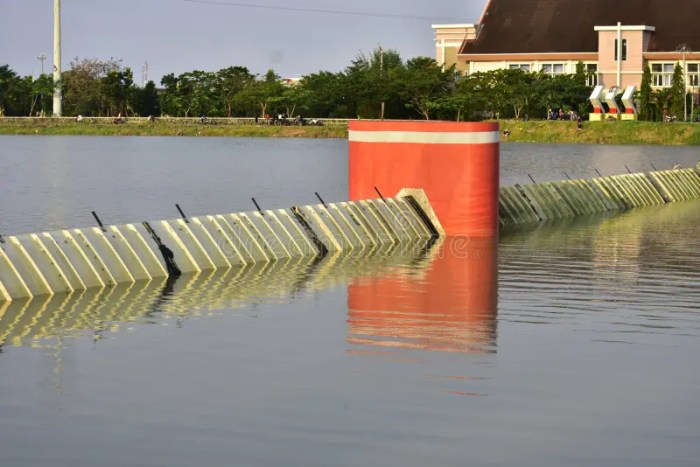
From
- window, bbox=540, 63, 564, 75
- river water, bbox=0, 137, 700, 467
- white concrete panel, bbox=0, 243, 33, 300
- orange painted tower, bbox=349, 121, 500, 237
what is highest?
window, bbox=540, 63, 564, 75

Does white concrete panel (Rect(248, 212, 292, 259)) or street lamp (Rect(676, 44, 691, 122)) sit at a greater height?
street lamp (Rect(676, 44, 691, 122))

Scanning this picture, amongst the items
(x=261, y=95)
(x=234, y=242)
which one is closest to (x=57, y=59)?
(x=261, y=95)

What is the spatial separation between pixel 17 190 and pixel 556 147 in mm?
57802

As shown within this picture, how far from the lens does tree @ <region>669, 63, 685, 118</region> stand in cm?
11969

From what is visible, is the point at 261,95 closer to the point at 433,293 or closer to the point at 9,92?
the point at 9,92

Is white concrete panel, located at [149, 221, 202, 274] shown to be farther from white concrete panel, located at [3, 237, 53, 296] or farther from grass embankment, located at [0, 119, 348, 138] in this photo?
grass embankment, located at [0, 119, 348, 138]

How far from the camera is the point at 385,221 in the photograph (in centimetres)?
3266

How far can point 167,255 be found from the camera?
2683 cm

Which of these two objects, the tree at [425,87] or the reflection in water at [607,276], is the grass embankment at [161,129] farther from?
the reflection in water at [607,276]

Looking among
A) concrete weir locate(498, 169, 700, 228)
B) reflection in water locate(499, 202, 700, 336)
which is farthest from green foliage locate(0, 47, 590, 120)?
reflection in water locate(499, 202, 700, 336)

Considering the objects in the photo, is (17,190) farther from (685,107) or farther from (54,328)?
(685,107)

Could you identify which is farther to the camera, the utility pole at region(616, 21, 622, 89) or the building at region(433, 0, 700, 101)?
the building at region(433, 0, 700, 101)

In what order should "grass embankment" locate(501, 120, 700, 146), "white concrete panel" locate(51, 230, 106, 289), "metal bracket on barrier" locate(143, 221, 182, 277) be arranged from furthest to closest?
"grass embankment" locate(501, 120, 700, 146)
"metal bracket on barrier" locate(143, 221, 182, 277)
"white concrete panel" locate(51, 230, 106, 289)

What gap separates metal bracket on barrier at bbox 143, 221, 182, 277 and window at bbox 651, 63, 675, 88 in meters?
110
